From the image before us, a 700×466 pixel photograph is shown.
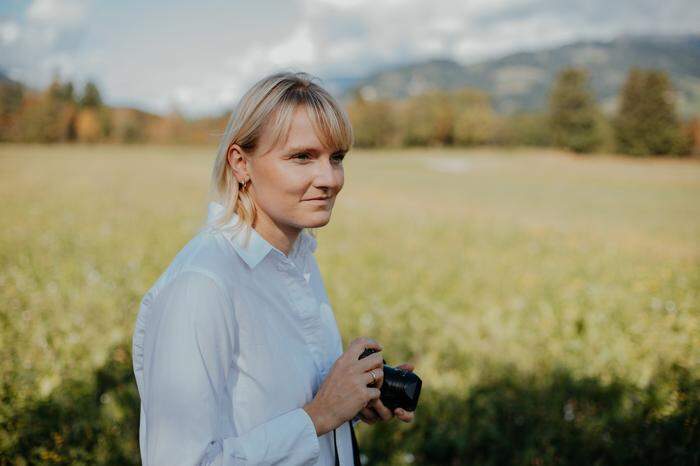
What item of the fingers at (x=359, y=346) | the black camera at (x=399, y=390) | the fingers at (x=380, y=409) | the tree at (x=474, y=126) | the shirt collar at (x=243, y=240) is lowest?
the fingers at (x=380, y=409)

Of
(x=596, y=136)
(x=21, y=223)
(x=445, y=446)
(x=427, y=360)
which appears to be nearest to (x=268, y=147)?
(x=445, y=446)

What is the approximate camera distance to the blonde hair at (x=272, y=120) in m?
1.65

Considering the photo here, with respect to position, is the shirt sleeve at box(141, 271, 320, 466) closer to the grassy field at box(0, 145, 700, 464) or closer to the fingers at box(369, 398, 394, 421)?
the fingers at box(369, 398, 394, 421)

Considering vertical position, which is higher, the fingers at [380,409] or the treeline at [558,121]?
the treeline at [558,121]

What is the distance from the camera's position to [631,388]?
439cm

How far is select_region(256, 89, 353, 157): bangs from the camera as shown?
5.40 feet

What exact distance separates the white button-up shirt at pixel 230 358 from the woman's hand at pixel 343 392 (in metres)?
0.06

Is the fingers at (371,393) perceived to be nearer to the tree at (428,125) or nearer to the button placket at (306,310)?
the button placket at (306,310)

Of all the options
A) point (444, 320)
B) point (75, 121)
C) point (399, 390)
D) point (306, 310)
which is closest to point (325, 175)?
point (306, 310)

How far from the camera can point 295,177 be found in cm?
171

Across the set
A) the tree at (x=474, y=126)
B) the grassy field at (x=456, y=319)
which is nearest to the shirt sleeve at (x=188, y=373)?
the grassy field at (x=456, y=319)

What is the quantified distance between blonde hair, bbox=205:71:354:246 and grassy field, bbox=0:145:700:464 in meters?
2.57

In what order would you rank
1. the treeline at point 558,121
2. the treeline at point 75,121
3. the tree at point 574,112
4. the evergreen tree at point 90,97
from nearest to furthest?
the treeline at point 558,121
the tree at point 574,112
the treeline at point 75,121
the evergreen tree at point 90,97

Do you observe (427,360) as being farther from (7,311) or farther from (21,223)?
(21,223)
